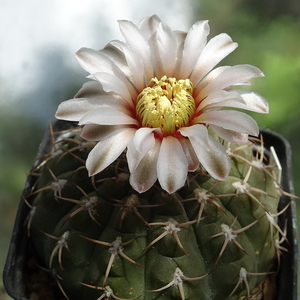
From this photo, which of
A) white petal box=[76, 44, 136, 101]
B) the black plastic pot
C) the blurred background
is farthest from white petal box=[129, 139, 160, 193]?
the blurred background

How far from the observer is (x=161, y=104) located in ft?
1.72

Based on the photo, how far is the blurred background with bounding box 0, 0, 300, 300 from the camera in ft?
3.82

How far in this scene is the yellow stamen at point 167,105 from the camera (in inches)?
20.5

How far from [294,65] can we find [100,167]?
85 cm

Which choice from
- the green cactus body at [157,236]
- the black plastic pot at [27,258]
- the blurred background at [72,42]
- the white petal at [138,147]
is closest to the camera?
the white petal at [138,147]

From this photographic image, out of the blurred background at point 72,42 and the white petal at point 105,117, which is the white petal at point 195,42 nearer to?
the white petal at point 105,117

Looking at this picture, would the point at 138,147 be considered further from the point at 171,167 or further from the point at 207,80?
the point at 207,80

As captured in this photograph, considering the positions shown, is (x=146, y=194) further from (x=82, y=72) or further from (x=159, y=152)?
(x=82, y=72)

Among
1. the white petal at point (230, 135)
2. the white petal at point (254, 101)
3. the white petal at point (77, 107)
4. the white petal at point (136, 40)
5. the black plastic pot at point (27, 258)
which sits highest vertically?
the white petal at point (136, 40)

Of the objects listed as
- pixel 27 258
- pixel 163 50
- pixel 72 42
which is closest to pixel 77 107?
pixel 163 50

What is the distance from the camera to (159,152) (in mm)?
489

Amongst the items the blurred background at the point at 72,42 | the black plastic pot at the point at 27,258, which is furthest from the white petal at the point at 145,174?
the blurred background at the point at 72,42

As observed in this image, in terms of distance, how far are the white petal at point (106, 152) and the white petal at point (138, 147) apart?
0.03m

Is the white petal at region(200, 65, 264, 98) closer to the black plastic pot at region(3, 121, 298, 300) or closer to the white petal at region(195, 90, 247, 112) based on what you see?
the white petal at region(195, 90, 247, 112)
